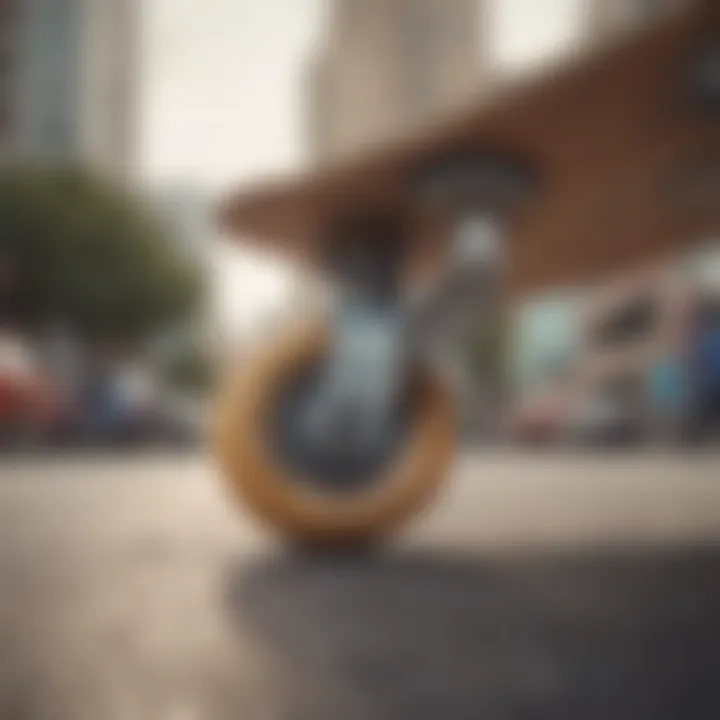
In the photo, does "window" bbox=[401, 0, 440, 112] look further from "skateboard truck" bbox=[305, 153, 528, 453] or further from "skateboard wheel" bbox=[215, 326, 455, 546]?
"skateboard wheel" bbox=[215, 326, 455, 546]

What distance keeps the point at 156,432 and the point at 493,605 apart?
0.77 feet

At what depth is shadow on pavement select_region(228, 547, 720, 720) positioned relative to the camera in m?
0.29

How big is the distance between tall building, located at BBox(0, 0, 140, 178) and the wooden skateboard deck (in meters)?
0.11

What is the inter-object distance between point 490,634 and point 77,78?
270mm

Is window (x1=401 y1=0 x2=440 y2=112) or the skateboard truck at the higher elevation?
window (x1=401 y1=0 x2=440 y2=112)

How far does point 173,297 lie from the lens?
0.42 meters

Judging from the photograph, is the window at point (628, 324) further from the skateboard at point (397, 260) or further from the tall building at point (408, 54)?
the tall building at point (408, 54)

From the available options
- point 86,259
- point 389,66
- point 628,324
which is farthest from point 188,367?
point 628,324

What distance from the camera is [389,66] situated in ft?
1.45

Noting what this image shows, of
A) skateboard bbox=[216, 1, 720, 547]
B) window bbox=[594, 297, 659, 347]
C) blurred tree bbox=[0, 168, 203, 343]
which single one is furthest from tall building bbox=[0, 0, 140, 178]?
window bbox=[594, 297, 659, 347]

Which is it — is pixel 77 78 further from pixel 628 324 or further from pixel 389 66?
pixel 628 324

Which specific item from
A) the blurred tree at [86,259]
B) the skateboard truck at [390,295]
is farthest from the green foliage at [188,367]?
the skateboard truck at [390,295]

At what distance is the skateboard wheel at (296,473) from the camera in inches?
22.3

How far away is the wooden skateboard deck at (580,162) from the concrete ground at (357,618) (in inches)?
7.5
